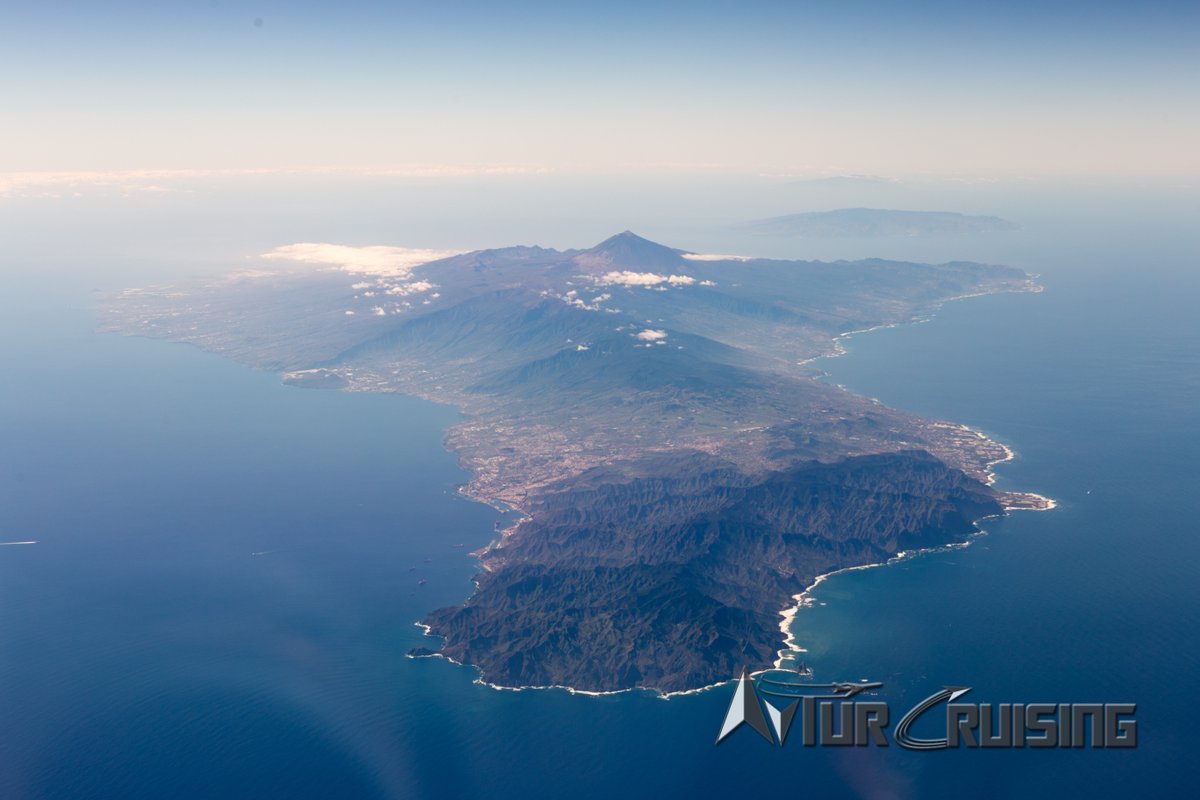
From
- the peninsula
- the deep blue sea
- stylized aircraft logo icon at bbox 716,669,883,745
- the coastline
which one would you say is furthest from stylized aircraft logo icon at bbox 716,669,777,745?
the peninsula

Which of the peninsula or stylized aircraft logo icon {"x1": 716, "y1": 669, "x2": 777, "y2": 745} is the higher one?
the peninsula

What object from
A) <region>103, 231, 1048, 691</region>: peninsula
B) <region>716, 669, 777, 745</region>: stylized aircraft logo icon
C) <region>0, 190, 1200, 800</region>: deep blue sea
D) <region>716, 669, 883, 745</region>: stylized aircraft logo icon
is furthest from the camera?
<region>103, 231, 1048, 691</region>: peninsula

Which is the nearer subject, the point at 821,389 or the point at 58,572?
the point at 58,572

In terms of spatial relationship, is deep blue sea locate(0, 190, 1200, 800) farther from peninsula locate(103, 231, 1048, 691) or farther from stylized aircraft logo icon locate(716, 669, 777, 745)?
peninsula locate(103, 231, 1048, 691)

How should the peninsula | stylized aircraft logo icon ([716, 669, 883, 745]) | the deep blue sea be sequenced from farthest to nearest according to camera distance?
1. the peninsula
2. stylized aircraft logo icon ([716, 669, 883, 745])
3. the deep blue sea

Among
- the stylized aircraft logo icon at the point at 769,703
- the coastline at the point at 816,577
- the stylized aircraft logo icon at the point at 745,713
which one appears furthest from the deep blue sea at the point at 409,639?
the stylized aircraft logo icon at the point at 769,703

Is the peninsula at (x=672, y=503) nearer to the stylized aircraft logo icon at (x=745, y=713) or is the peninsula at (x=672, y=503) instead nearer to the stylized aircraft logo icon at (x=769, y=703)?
the stylized aircraft logo icon at (x=769, y=703)

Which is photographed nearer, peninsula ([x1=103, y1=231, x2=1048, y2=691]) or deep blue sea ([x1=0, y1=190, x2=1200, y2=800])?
deep blue sea ([x1=0, y1=190, x2=1200, y2=800])

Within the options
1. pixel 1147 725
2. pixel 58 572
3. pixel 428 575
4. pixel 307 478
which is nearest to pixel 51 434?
pixel 307 478

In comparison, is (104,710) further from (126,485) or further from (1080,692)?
(1080,692)
